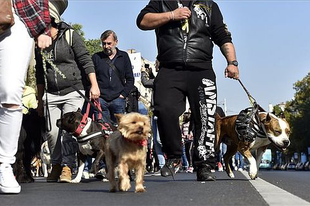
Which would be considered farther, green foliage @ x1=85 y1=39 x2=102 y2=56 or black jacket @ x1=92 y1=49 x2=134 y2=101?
green foliage @ x1=85 y1=39 x2=102 y2=56

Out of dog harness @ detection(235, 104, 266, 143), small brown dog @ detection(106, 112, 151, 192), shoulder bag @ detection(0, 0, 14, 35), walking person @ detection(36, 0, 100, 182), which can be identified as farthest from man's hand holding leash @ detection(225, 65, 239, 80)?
shoulder bag @ detection(0, 0, 14, 35)

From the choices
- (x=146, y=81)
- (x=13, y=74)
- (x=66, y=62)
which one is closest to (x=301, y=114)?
(x=146, y=81)

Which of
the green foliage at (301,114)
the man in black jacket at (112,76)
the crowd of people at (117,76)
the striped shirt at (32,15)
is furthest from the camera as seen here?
the green foliage at (301,114)

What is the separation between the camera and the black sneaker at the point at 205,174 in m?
8.91

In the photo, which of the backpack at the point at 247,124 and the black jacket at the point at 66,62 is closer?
the black jacket at the point at 66,62

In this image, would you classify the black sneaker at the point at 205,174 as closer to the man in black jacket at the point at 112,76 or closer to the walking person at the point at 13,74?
the man in black jacket at the point at 112,76

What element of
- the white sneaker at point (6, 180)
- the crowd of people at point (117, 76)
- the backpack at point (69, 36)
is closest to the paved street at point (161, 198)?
the white sneaker at point (6, 180)

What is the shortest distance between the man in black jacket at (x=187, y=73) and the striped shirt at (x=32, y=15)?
217cm

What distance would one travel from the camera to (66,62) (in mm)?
9922

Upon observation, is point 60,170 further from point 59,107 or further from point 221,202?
point 221,202

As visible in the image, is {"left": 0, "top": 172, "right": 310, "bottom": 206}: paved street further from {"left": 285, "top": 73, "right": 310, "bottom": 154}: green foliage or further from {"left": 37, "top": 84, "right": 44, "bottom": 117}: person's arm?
{"left": 285, "top": 73, "right": 310, "bottom": 154}: green foliage

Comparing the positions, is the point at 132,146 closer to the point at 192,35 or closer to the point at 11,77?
the point at 11,77

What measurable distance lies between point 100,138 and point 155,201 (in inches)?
164

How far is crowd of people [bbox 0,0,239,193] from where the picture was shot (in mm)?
6613
